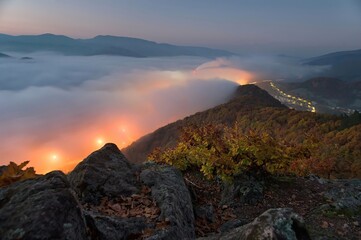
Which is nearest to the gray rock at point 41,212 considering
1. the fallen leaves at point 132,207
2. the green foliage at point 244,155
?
the fallen leaves at point 132,207

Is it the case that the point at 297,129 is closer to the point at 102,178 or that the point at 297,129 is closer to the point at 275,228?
the point at 102,178

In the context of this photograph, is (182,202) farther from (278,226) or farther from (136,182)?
(278,226)

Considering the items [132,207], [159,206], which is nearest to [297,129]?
[159,206]

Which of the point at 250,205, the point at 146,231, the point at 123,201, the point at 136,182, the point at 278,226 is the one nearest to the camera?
the point at 278,226

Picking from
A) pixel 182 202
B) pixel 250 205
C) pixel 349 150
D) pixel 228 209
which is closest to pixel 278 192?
pixel 250 205

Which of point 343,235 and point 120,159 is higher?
point 120,159

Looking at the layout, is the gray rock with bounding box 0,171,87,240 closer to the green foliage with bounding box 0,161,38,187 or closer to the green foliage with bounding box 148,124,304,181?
the green foliage with bounding box 0,161,38,187

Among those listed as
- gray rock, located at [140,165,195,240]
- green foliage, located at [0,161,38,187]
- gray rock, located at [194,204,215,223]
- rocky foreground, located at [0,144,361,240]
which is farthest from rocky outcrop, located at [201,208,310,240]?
gray rock, located at [194,204,215,223]

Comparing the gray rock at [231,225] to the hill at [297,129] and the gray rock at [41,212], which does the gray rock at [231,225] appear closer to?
the gray rock at [41,212]
